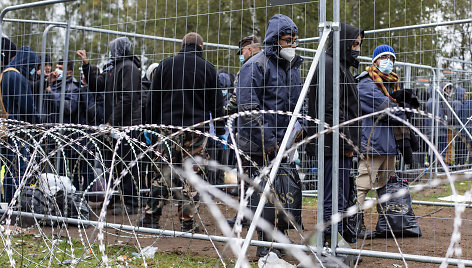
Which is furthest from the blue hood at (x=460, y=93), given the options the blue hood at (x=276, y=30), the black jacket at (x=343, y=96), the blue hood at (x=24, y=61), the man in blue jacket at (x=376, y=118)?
the blue hood at (x=24, y=61)

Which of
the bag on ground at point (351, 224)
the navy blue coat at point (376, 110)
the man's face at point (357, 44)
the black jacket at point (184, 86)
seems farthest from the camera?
the black jacket at point (184, 86)

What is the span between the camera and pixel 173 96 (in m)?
6.45

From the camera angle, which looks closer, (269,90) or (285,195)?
(285,195)

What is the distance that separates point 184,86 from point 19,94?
92.1 inches

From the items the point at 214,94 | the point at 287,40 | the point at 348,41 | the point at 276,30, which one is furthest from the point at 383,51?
the point at 214,94

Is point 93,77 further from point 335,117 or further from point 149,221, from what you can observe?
point 335,117

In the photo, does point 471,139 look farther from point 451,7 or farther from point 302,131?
point 302,131

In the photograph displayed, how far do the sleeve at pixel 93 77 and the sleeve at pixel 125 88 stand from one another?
31.5 inches

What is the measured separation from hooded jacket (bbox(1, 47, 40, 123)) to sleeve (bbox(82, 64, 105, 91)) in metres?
0.73

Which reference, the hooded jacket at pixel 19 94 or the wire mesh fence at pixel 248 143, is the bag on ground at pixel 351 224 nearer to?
the wire mesh fence at pixel 248 143

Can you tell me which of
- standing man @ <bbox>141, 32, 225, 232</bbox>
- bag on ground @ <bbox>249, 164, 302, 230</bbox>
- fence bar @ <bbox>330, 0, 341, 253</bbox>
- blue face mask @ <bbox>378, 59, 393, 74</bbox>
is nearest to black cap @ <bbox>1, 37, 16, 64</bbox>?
standing man @ <bbox>141, 32, 225, 232</bbox>

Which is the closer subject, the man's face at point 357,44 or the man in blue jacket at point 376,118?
the man's face at point 357,44

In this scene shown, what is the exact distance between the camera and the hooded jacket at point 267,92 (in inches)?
215

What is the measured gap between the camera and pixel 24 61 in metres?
7.90
